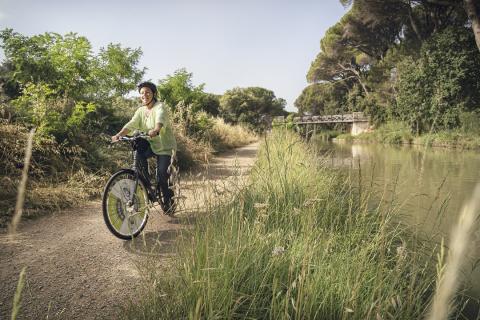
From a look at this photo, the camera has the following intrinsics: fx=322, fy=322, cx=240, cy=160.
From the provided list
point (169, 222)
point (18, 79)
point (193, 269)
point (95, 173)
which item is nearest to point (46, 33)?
point (18, 79)

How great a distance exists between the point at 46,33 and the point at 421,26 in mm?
24612

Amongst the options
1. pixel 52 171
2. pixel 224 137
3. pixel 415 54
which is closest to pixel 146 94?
pixel 52 171

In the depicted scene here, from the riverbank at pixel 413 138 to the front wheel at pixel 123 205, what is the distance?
7.83 m

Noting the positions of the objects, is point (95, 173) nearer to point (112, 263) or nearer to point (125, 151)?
point (125, 151)

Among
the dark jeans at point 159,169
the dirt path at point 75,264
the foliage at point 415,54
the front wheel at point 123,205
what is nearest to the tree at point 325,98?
the foliage at point 415,54

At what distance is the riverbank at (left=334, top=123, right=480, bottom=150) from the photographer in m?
15.3

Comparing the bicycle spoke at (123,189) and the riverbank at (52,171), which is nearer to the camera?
the bicycle spoke at (123,189)

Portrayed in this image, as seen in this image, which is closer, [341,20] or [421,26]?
[421,26]

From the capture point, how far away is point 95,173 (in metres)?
5.49

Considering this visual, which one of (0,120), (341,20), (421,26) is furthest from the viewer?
(341,20)

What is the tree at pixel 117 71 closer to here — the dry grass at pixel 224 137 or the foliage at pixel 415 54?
the dry grass at pixel 224 137

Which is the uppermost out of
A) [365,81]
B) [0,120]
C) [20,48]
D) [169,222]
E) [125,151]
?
[365,81]

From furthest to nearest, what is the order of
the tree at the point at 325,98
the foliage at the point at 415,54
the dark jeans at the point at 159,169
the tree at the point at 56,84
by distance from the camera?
the tree at the point at 325,98 < the foliage at the point at 415,54 < the tree at the point at 56,84 < the dark jeans at the point at 159,169

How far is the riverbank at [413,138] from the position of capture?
50.3 feet
